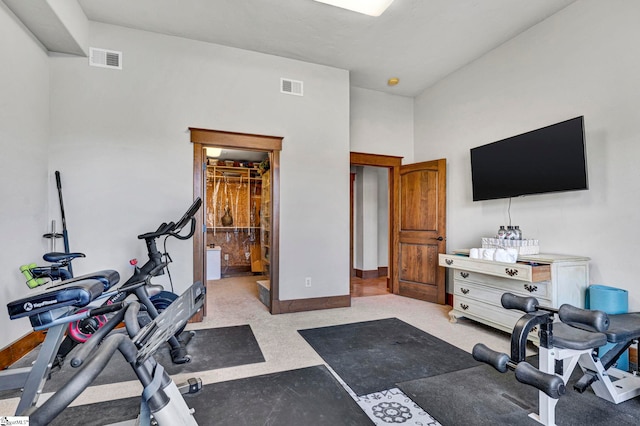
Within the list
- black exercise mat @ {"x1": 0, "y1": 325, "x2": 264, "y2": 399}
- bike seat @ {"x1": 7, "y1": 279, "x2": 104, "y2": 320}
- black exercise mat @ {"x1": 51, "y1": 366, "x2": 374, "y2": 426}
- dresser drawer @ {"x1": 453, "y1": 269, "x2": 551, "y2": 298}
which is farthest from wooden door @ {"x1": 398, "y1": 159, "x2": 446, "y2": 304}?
bike seat @ {"x1": 7, "y1": 279, "x2": 104, "y2": 320}

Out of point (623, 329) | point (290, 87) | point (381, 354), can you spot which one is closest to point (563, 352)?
point (623, 329)

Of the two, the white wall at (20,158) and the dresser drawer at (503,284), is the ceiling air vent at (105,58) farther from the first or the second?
the dresser drawer at (503,284)

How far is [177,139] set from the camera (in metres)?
3.62

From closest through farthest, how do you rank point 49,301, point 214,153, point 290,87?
point 49,301 < point 290,87 < point 214,153

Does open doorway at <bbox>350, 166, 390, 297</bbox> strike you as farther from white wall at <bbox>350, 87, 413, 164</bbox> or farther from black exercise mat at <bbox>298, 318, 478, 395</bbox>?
black exercise mat at <bbox>298, 318, 478, 395</bbox>

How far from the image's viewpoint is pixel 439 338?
3.15 m

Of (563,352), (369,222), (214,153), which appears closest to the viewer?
(563,352)

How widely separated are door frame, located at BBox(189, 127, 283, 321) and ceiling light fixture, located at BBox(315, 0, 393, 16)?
5.30 feet

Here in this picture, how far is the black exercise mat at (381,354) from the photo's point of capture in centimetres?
237

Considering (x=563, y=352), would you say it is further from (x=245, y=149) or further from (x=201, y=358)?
(x=245, y=149)

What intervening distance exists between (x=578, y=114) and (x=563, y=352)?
94.1 inches

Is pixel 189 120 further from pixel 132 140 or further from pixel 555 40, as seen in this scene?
pixel 555 40

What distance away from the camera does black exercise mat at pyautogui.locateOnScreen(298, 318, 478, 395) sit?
2373 mm

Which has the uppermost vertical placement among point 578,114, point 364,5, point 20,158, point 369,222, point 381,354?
point 364,5
